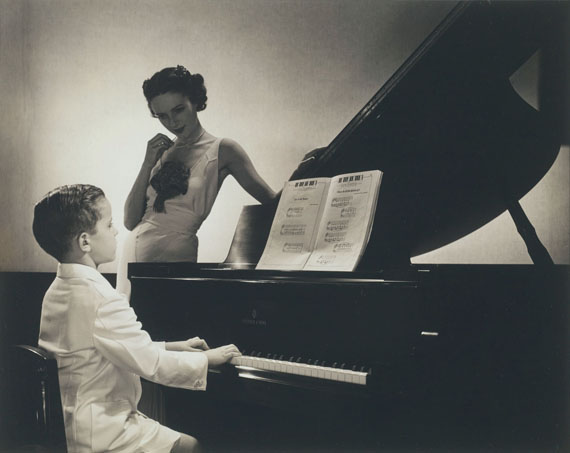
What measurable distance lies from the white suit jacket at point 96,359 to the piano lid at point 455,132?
34.0 inches

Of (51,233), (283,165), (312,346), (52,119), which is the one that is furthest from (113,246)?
(52,119)

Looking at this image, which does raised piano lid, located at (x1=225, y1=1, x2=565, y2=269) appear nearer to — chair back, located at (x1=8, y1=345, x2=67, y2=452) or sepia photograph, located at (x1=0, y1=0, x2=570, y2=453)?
sepia photograph, located at (x1=0, y1=0, x2=570, y2=453)

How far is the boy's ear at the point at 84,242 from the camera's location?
5.99 ft

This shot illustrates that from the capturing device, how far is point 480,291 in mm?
1802

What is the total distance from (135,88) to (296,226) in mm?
2122

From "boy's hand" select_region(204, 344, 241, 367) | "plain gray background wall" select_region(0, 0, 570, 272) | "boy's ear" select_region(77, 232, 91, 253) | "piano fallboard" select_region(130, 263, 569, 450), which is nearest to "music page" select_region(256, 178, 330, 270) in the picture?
"piano fallboard" select_region(130, 263, 569, 450)

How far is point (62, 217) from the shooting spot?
1821mm

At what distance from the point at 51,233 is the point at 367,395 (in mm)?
1016

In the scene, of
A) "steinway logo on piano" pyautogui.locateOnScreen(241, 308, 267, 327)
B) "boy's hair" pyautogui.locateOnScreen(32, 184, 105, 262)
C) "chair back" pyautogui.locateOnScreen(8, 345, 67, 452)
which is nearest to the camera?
"chair back" pyautogui.locateOnScreen(8, 345, 67, 452)

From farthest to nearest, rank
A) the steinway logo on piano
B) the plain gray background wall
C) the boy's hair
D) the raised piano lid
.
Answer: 1. the plain gray background wall
2. the raised piano lid
3. the steinway logo on piano
4. the boy's hair

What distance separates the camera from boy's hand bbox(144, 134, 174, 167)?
122 inches

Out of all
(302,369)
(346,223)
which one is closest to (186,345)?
(302,369)

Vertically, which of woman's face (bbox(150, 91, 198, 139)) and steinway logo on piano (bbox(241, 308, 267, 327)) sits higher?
woman's face (bbox(150, 91, 198, 139))

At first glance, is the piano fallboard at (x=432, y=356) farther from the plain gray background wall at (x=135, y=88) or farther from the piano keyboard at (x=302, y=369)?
the plain gray background wall at (x=135, y=88)
